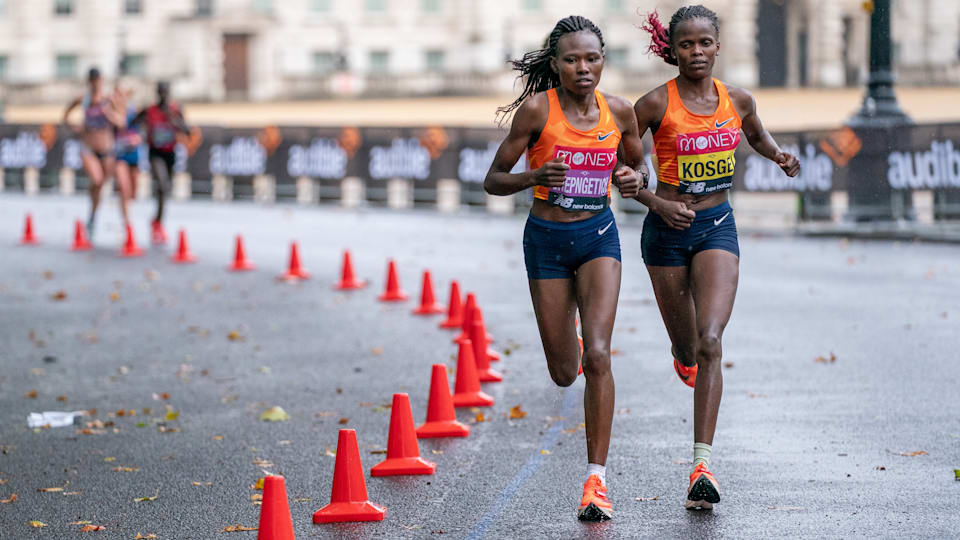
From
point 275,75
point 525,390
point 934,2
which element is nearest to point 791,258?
point 525,390

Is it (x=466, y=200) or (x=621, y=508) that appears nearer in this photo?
(x=621, y=508)

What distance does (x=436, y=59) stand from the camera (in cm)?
7481

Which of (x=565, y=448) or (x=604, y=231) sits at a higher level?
(x=604, y=231)

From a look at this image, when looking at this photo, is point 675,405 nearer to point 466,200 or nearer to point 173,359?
point 173,359

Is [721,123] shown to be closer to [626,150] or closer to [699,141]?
[699,141]

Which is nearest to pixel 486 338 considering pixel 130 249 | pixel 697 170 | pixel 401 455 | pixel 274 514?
pixel 401 455

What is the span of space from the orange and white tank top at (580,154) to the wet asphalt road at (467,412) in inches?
46.9

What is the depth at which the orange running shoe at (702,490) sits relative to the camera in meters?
6.54

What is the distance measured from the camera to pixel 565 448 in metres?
8.14

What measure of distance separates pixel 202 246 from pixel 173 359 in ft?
29.9

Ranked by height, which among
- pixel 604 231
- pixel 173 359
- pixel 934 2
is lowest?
pixel 173 359

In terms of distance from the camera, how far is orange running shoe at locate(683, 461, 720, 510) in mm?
6535

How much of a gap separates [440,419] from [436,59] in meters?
67.2

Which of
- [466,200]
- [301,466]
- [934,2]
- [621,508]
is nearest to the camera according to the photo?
[621,508]
